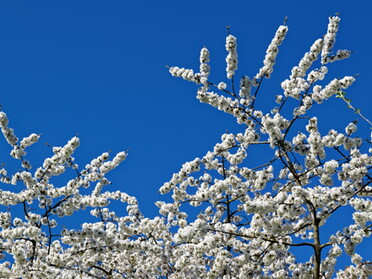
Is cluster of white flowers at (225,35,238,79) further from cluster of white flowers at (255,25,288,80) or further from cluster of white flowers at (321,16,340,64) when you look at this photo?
cluster of white flowers at (321,16,340,64)

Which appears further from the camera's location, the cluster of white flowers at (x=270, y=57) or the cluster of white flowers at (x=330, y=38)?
the cluster of white flowers at (x=270, y=57)

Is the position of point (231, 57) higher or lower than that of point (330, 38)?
higher


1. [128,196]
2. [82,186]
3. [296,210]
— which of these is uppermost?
[128,196]

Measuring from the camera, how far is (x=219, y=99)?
9.50 metres

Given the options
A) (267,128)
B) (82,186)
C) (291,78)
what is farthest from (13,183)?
(291,78)

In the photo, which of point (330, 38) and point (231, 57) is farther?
point (231, 57)

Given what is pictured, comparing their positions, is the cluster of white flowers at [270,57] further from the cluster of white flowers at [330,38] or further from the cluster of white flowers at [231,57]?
the cluster of white flowers at [330,38]

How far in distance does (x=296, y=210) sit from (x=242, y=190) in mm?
2099

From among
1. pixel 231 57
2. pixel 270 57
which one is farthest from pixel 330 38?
pixel 231 57

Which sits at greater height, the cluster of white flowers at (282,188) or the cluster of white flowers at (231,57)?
the cluster of white flowers at (231,57)

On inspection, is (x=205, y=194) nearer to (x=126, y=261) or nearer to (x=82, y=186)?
(x=82, y=186)

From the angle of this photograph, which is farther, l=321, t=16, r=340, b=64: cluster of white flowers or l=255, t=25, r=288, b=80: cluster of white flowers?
l=255, t=25, r=288, b=80: cluster of white flowers

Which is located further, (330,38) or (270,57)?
(270,57)

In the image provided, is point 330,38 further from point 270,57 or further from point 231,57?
point 231,57
